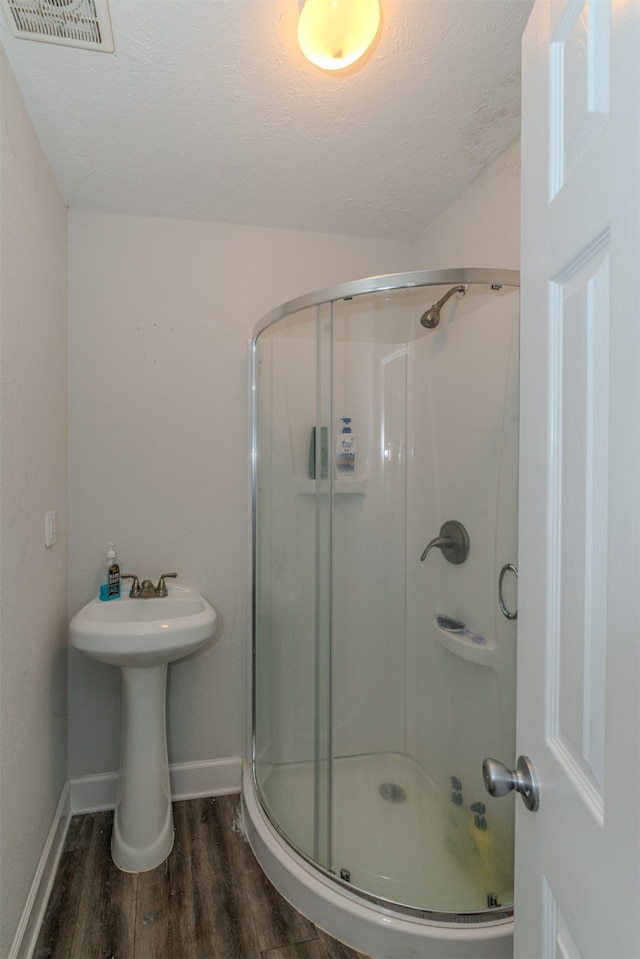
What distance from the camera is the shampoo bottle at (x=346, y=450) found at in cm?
166

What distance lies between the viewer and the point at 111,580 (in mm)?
1989

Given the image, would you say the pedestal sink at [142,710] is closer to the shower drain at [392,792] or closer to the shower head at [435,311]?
the shower drain at [392,792]

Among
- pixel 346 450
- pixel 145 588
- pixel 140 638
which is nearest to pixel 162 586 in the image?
pixel 145 588

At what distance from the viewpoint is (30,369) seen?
4.92ft

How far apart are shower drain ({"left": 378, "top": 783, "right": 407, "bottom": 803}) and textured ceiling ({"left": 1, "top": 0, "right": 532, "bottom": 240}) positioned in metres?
2.10

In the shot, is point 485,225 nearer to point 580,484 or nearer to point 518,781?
point 580,484

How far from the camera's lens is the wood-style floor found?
4.69ft

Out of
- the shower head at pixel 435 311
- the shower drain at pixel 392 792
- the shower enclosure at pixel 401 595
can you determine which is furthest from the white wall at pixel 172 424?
the shower head at pixel 435 311

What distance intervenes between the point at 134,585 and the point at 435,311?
1.51 metres

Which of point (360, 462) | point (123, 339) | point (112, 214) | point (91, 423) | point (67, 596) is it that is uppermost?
point (112, 214)

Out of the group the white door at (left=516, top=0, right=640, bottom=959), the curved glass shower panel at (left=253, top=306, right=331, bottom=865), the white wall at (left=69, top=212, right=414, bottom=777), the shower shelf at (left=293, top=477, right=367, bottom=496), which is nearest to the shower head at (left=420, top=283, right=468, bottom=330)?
the curved glass shower panel at (left=253, top=306, right=331, bottom=865)

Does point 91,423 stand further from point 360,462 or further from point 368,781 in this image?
point 368,781

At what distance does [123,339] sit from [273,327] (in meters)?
0.63

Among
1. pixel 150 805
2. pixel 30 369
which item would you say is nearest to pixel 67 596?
pixel 150 805
